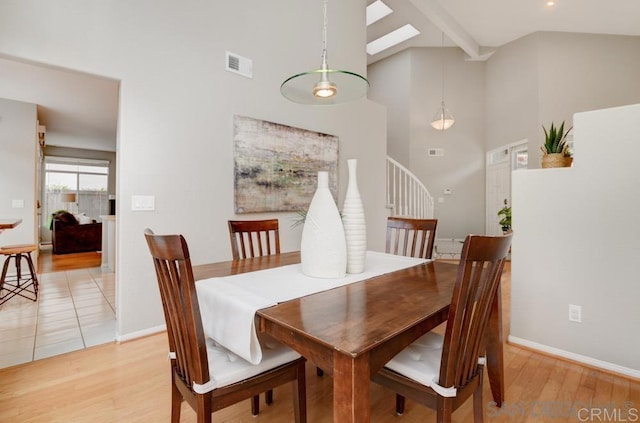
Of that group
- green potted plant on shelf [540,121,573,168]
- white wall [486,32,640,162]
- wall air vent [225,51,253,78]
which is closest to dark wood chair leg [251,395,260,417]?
green potted plant on shelf [540,121,573,168]

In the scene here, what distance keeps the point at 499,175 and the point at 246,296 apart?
6.80 m

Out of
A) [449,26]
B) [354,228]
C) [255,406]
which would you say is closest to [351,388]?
[354,228]

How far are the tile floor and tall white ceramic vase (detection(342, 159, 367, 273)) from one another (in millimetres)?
2169

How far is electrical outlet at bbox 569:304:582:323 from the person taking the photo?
6.93 ft

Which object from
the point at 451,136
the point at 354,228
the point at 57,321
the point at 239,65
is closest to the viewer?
the point at 354,228

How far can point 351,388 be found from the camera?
2.60 feet

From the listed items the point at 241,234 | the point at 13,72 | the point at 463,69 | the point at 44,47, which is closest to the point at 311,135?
the point at 241,234

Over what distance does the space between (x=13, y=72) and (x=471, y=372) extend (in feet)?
18.0

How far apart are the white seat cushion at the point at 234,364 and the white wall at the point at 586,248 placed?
1.99m

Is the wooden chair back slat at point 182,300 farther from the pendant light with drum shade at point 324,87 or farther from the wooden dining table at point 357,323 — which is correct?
the pendant light with drum shade at point 324,87

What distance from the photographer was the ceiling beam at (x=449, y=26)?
16.6 feet

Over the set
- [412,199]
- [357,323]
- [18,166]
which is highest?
[18,166]

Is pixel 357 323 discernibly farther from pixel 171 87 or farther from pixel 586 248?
pixel 171 87

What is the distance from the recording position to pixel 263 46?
3.30 metres
